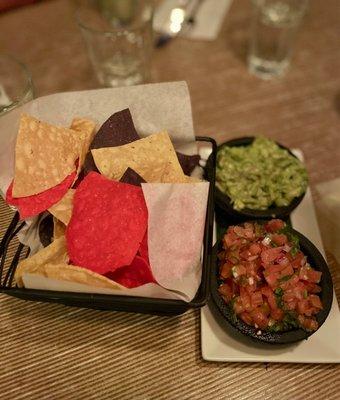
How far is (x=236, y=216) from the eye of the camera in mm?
999

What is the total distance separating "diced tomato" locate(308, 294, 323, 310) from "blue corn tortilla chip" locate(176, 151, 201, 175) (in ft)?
1.32

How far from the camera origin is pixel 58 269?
74 cm

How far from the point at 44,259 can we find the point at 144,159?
32 centimetres

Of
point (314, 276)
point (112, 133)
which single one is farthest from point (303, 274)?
point (112, 133)

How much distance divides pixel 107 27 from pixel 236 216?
1006 millimetres

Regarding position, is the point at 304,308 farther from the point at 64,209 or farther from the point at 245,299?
the point at 64,209

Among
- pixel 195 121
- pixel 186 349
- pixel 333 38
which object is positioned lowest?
pixel 186 349

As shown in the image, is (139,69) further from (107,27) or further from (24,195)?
(24,195)

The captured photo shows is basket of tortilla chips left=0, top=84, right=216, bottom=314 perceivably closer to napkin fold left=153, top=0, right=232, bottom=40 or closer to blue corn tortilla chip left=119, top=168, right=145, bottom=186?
blue corn tortilla chip left=119, top=168, right=145, bottom=186

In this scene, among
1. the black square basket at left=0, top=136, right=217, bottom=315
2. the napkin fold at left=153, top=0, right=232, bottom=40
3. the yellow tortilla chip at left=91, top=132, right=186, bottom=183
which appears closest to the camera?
the black square basket at left=0, top=136, right=217, bottom=315

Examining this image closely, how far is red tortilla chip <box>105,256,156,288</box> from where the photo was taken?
→ 0.81 m

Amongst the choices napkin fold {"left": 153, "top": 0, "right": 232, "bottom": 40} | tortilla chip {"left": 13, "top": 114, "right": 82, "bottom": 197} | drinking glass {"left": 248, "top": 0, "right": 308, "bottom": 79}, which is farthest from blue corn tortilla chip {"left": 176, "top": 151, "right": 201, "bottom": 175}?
napkin fold {"left": 153, "top": 0, "right": 232, "bottom": 40}

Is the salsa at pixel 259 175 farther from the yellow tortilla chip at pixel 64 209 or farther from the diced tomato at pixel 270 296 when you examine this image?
the yellow tortilla chip at pixel 64 209

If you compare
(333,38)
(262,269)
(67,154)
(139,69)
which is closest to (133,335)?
(262,269)
